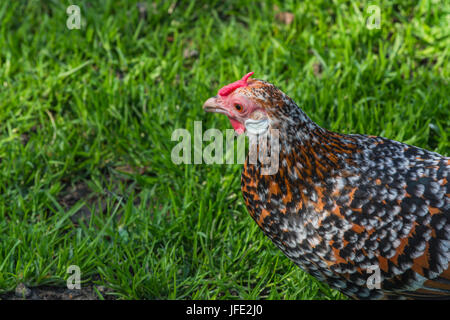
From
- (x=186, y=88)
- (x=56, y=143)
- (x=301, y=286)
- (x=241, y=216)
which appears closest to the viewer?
(x=301, y=286)

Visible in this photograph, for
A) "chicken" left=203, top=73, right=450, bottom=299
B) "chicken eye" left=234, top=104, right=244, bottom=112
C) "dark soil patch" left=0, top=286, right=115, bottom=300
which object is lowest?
"dark soil patch" left=0, top=286, right=115, bottom=300

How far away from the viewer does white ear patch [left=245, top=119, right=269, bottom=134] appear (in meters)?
2.64

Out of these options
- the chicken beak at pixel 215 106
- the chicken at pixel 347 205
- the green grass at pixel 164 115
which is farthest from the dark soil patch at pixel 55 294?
the chicken beak at pixel 215 106

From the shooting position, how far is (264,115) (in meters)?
2.63

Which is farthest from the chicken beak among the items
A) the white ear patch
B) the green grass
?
the green grass

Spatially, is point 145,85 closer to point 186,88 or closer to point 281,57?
point 186,88

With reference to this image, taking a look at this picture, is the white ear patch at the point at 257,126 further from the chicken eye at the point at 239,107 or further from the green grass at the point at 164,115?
the green grass at the point at 164,115

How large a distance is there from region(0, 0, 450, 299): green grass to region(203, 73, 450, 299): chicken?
602 mm

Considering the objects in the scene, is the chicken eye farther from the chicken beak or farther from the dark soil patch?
the dark soil patch

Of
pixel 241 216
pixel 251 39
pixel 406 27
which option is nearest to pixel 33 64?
pixel 251 39

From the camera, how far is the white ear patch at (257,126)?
2645 millimetres

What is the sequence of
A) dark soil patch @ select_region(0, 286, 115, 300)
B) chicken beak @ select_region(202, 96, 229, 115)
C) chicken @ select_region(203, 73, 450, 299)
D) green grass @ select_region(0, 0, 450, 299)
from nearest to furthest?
1. chicken @ select_region(203, 73, 450, 299)
2. chicken beak @ select_region(202, 96, 229, 115)
3. dark soil patch @ select_region(0, 286, 115, 300)
4. green grass @ select_region(0, 0, 450, 299)

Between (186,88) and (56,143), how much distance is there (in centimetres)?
104

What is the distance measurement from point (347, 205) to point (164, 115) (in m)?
1.84
